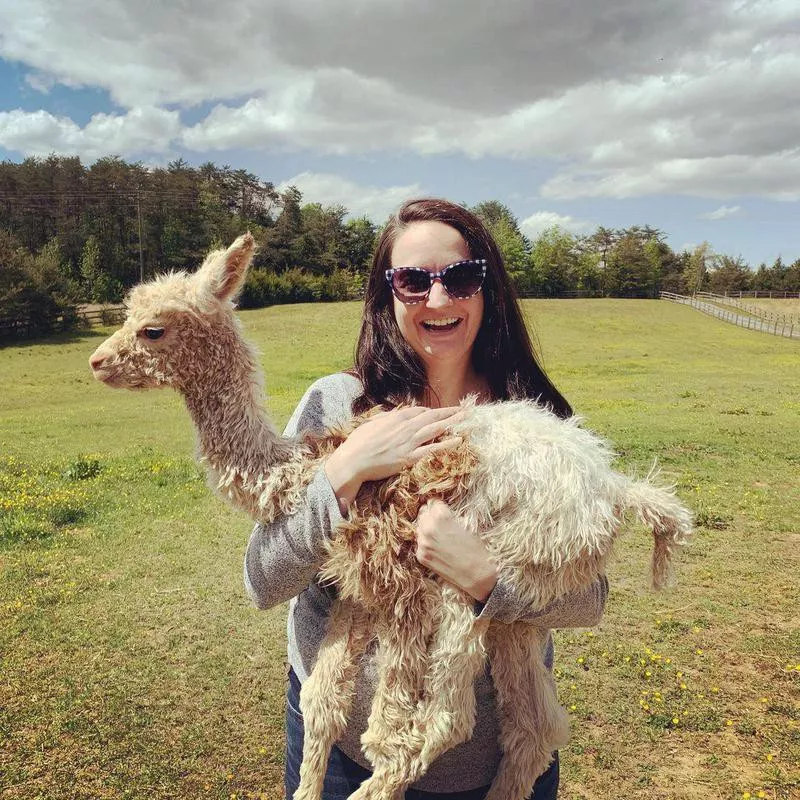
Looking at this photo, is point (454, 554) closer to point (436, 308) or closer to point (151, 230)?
point (436, 308)

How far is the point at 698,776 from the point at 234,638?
4124mm

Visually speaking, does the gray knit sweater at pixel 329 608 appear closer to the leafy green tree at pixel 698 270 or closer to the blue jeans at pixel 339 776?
the blue jeans at pixel 339 776

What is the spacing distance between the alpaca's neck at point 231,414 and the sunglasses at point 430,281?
701 millimetres

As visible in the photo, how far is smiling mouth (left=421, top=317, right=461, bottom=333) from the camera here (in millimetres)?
2422

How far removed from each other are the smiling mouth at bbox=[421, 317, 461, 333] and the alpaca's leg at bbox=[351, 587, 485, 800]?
3.42 ft

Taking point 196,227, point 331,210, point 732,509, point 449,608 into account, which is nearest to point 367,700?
point 449,608

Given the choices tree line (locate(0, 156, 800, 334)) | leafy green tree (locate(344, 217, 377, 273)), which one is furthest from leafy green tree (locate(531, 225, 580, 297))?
leafy green tree (locate(344, 217, 377, 273))

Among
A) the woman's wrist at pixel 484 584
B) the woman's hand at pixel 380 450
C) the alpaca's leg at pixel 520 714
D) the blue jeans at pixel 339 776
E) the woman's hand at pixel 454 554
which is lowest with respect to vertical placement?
the blue jeans at pixel 339 776

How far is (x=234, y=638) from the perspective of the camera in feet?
19.6

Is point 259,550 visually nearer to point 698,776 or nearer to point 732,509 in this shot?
point 698,776

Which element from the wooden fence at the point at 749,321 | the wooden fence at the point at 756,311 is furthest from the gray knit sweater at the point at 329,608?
the wooden fence at the point at 756,311

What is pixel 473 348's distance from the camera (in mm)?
2764

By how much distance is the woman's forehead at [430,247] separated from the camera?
8.09 ft

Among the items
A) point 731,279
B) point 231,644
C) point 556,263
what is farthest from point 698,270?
point 231,644
